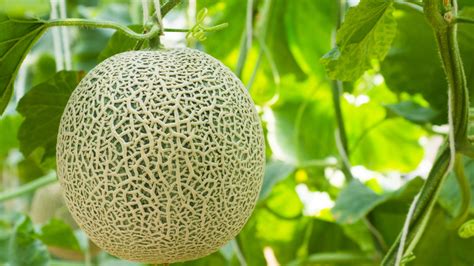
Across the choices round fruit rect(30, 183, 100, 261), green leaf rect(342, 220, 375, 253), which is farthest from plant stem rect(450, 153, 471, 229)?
round fruit rect(30, 183, 100, 261)

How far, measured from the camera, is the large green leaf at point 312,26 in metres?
1.51

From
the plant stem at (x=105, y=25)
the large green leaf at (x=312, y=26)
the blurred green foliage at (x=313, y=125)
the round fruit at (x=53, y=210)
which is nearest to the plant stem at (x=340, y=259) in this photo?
the blurred green foliage at (x=313, y=125)

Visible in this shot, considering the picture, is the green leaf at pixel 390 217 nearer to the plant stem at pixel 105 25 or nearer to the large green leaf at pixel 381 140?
the large green leaf at pixel 381 140

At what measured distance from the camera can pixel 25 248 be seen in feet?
4.02

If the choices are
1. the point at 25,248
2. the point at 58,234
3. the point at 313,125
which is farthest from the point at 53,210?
the point at 313,125

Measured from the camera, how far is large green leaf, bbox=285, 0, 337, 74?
151 cm

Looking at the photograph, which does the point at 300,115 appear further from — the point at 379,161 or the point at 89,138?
the point at 89,138

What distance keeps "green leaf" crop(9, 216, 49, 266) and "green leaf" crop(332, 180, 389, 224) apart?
467mm

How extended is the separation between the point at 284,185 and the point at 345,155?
0.94 ft

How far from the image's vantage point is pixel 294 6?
1.53 m

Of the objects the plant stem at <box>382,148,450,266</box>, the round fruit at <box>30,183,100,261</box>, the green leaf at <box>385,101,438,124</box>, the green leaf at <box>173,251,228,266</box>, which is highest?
the plant stem at <box>382,148,450,266</box>

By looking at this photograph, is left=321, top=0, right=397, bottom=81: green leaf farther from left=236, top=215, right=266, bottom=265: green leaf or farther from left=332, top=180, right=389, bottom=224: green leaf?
left=236, top=215, right=266, bottom=265: green leaf

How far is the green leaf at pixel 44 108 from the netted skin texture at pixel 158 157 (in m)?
0.16

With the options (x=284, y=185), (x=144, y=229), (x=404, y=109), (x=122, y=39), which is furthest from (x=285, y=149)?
(x=144, y=229)
